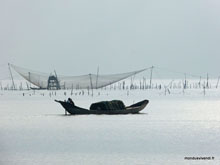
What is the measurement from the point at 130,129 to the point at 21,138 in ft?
23.4

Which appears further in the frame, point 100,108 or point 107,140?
point 100,108

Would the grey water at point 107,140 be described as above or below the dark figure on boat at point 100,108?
below

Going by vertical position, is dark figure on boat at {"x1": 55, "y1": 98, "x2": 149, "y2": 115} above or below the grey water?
above

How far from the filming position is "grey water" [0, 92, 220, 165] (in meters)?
26.7

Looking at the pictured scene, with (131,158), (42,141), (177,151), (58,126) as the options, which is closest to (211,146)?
(177,151)

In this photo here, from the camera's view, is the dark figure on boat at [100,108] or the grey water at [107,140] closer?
the grey water at [107,140]

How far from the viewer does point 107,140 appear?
33062mm

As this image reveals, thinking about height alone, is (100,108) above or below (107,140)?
above

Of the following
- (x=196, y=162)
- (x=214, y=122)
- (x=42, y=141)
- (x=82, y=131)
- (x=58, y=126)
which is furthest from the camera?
(x=214, y=122)

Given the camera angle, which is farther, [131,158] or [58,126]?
[58,126]

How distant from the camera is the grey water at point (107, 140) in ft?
87.6

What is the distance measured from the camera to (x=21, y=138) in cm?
3400

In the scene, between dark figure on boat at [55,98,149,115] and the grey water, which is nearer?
the grey water

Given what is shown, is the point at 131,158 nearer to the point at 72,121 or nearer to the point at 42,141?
the point at 42,141
